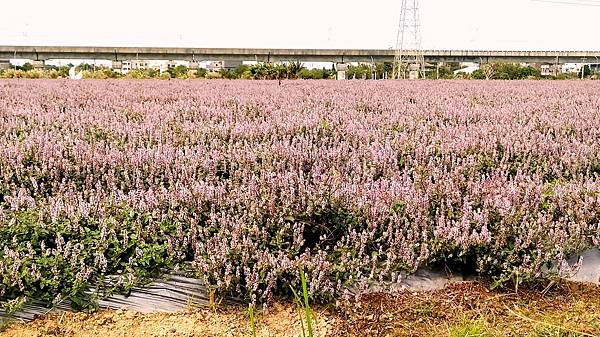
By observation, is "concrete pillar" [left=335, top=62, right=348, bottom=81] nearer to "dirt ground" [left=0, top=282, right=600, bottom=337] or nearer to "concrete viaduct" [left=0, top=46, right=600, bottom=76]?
"concrete viaduct" [left=0, top=46, right=600, bottom=76]

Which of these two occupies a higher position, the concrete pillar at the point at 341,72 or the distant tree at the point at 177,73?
the distant tree at the point at 177,73

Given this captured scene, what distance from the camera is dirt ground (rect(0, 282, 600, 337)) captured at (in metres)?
2.28

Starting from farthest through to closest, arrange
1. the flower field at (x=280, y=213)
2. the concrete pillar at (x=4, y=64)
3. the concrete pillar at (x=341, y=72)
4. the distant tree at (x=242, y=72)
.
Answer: the concrete pillar at (x=4, y=64) → the concrete pillar at (x=341, y=72) → the distant tree at (x=242, y=72) → the flower field at (x=280, y=213)

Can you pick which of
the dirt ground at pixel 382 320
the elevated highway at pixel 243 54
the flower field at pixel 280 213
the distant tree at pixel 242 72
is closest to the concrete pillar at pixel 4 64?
the elevated highway at pixel 243 54

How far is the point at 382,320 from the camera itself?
238 centimetres

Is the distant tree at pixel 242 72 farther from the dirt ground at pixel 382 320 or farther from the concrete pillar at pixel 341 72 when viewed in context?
the dirt ground at pixel 382 320

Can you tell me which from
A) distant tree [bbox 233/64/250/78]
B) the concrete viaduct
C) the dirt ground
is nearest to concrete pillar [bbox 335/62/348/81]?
distant tree [bbox 233/64/250/78]

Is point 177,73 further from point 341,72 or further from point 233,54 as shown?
point 233,54

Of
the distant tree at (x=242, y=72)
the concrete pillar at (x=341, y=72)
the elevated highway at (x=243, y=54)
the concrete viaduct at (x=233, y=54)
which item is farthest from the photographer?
the elevated highway at (x=243, y=54)

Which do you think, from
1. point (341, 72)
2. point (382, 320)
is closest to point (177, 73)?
point (341, 72)

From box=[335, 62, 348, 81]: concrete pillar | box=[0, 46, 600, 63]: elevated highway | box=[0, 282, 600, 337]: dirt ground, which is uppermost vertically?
box=[0, 46, 600, 63]: elevated highway

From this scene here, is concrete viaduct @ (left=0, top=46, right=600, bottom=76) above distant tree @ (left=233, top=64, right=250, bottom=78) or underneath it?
above

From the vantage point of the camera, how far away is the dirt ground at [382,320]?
2.28 meters

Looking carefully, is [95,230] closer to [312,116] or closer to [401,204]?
[401,204]
